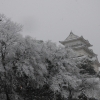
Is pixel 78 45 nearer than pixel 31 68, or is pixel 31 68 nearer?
pixel 31 68

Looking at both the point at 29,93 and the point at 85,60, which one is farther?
the point at 85,60

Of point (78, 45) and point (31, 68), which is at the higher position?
point (78, 45)

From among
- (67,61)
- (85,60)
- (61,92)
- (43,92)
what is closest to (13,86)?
(43,92)

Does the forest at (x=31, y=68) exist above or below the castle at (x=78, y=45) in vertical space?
below

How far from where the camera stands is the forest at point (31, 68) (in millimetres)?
14711

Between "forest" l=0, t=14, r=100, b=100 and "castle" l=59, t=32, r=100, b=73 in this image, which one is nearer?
"forest" l=0, t=14, r=100, b=100

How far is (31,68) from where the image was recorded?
14.7 metres

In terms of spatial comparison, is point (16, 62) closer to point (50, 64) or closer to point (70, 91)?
point (50, 64)

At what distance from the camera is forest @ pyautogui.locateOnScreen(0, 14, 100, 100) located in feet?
48.3

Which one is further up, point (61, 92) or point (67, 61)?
point (67, 61)

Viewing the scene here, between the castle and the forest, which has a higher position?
the castle

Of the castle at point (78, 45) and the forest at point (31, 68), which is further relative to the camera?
the castle at point (78, 45)

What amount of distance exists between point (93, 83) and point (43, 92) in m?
5.63

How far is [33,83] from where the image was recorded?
15.9 meters
